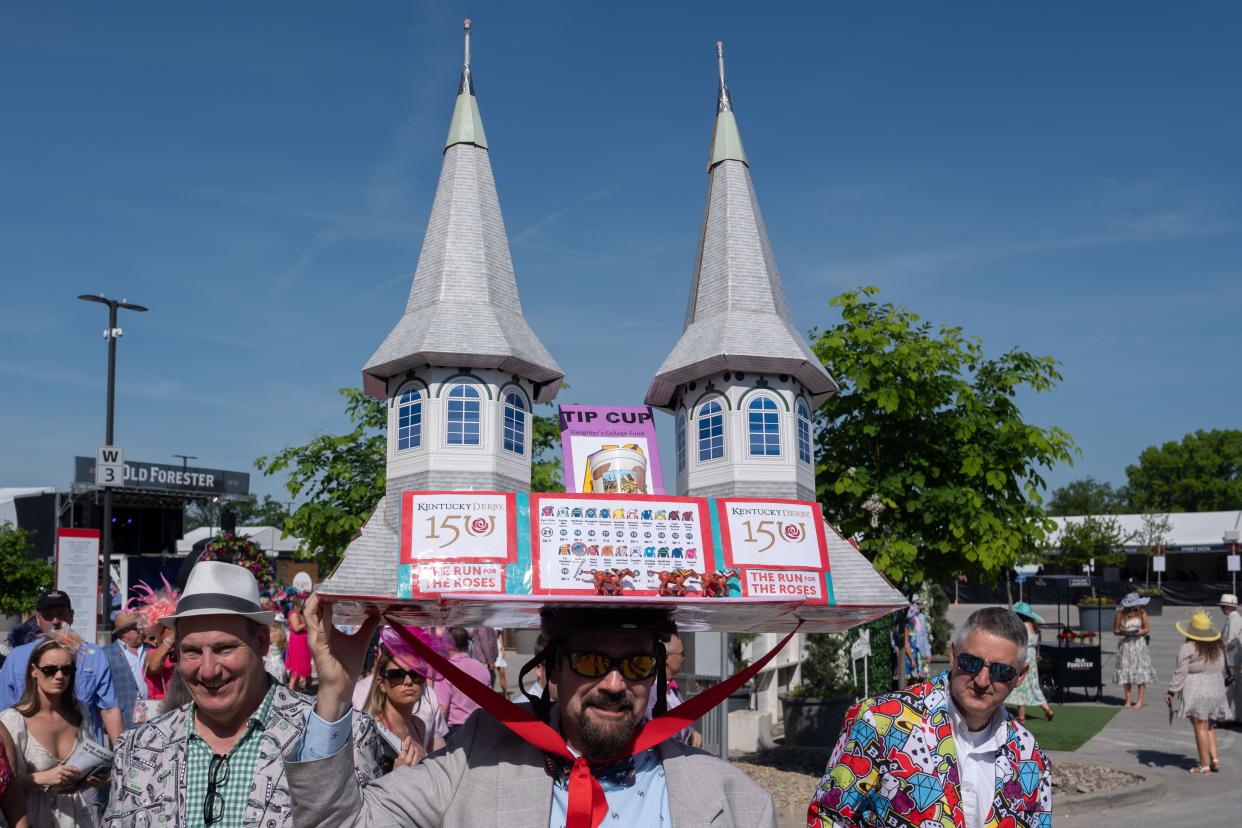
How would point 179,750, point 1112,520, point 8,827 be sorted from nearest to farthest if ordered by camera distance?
point 179,750 < point 8,827 < point 1112,520

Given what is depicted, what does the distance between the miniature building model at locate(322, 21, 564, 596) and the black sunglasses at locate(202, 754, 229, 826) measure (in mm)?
5180

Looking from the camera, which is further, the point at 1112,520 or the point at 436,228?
the point at 1112,520

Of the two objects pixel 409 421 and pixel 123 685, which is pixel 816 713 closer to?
pixel 409 421

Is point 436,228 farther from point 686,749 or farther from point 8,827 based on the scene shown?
point 686,749

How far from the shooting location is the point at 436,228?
424 inches

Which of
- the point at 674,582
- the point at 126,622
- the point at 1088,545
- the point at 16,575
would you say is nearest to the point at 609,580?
the point at 674,582

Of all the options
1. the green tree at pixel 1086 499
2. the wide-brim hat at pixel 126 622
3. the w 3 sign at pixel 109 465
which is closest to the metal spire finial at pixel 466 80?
the wide-brim hat at pixel 126 622

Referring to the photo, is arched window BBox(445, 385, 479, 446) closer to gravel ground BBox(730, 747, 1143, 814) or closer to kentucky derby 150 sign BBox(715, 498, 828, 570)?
gravel ground BBox(730, 747, 1143, 814)

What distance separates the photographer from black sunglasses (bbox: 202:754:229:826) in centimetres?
372

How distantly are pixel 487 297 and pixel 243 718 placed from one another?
6.73 m

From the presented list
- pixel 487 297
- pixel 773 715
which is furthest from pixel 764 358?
pixel 773 715

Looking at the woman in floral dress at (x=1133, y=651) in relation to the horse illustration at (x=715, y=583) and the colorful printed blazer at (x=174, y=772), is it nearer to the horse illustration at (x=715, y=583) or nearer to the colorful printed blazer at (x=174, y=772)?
the horse illustration at (x=715, y=583)

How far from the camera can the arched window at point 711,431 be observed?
9070mm

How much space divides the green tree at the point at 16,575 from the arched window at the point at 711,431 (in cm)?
3201
